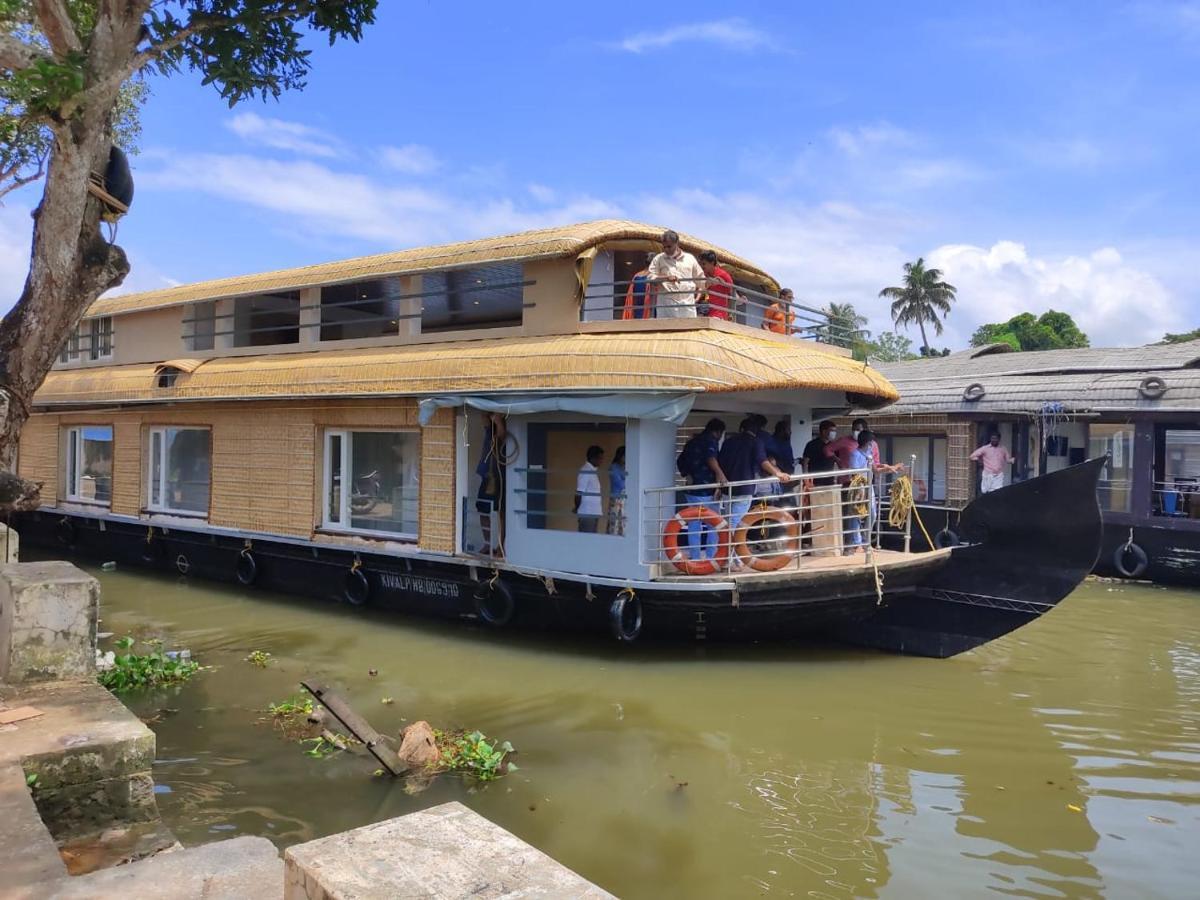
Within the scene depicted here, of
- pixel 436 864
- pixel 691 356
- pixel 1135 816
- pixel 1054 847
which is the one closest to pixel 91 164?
pixel 691 356

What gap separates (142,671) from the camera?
667 centimetres

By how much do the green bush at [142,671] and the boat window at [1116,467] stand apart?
1245 cm

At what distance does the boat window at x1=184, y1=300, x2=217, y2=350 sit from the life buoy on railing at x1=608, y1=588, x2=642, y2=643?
24.4 feet

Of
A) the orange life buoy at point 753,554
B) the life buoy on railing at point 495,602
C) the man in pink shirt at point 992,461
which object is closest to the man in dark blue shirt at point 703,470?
the orange life buoy at point 753,554

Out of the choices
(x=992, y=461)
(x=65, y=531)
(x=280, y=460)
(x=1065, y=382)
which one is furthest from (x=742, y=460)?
(x=65, y=531)

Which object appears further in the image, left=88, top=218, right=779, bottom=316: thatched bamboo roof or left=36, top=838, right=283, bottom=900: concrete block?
left=88, top=218, right=779, bottom=316: thatched bamboo roof

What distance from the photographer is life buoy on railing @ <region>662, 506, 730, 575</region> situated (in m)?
7.25

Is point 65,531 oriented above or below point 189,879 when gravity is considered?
above

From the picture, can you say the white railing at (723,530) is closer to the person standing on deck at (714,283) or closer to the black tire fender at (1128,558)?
the person standing on deck at (714,283)

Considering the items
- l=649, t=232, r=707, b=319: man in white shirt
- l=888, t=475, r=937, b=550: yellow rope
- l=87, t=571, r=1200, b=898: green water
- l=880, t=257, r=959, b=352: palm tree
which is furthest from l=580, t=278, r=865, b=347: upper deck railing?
l=880, t=257, r=959, b=352: palm tree

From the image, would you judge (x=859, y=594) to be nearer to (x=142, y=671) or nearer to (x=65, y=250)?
(x=142, y=671)

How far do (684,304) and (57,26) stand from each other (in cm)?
487

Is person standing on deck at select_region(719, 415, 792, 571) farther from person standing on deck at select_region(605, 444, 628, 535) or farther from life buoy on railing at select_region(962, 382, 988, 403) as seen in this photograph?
life buoy on railing at select_region(962, 382, 988, 403)

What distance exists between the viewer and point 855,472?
709 cm
